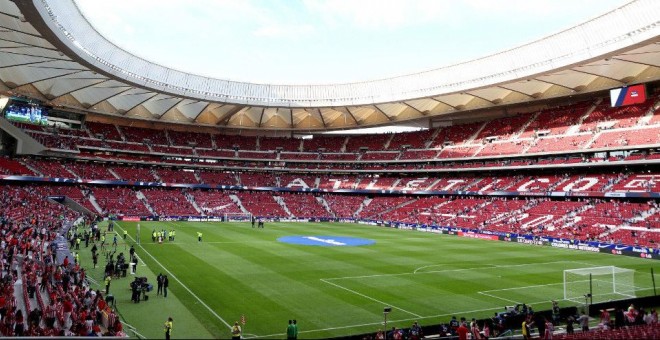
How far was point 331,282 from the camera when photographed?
80.3ft

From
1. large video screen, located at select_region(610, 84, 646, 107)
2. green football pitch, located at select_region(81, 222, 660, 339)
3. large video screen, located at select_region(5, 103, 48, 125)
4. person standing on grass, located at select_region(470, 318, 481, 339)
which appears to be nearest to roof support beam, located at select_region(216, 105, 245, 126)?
large video screen, located at select_region(5, 103, 48, 125)

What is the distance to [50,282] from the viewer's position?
20.1m

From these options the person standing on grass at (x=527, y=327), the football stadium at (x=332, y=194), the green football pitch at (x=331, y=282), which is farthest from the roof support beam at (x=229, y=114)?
the person standing on grass at (x=527, y=327)

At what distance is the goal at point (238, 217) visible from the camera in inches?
2413

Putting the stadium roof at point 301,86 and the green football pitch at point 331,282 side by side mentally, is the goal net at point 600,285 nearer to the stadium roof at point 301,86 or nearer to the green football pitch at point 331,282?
the green football pitch at point 331,282

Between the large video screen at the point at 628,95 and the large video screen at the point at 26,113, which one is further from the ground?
the large video screen at the point at 628,95

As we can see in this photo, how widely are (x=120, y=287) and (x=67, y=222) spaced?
75.5 ft

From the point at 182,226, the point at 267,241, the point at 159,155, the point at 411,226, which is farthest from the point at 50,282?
the point at 159,155

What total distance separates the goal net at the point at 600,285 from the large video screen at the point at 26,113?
58323 millimetres

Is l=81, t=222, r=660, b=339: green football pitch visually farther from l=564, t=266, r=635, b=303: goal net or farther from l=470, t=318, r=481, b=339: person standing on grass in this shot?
l=470, t=318, r=481, b=339: person standing on grass

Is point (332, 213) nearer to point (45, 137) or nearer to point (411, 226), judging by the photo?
point (411, 226)

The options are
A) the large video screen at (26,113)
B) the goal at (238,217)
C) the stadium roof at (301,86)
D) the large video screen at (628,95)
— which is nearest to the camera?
the stadium roof at (301,86)

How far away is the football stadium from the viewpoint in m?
18.7

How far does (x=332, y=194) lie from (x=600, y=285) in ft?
179
